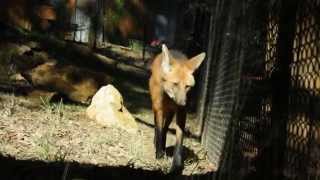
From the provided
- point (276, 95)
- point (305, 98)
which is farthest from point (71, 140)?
point (305, 98)

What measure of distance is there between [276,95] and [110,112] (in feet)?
23.0

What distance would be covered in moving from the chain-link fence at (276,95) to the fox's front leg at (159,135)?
146 cm

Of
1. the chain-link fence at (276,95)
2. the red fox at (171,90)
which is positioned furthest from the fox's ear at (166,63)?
the chain-link fence at (276,95)

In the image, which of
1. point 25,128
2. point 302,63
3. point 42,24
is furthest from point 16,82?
point 42,24

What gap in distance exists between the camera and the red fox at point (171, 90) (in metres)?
8.80

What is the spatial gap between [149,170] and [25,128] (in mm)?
2523

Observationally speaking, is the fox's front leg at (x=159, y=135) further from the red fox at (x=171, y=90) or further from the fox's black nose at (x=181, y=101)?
the fox's black nose at (x=181, y=101)

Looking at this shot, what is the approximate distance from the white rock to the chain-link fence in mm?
3462

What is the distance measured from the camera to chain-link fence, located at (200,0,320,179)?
366 centimetres

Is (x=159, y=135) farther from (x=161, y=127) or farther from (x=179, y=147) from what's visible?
(x=179, y=147)

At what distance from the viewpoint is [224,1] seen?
A: 31.8 feet

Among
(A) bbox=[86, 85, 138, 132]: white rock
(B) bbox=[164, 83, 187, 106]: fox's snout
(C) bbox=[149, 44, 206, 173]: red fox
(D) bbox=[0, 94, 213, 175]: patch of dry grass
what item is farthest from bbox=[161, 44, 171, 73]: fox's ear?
(A) bbox=[86, 85, 138, 132]: white rock

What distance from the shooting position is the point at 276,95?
173 inches

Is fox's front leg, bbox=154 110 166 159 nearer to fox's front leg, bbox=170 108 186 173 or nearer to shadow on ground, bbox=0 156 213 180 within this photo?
fox's front leg, bbox=170 108 186 173
